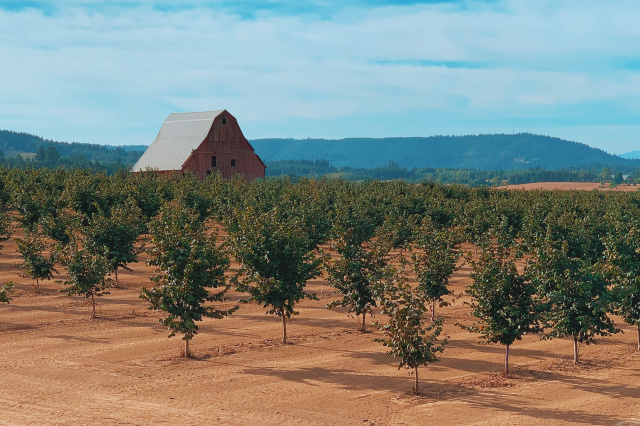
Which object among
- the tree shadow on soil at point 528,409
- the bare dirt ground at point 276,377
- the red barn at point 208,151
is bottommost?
the tree shadow on soil at point 528,409

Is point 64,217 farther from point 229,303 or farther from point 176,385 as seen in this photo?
point 176,385

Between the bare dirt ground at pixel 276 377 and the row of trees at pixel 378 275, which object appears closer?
the bare dirt ground at pixel 276 377

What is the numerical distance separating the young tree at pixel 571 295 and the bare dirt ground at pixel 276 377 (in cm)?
191

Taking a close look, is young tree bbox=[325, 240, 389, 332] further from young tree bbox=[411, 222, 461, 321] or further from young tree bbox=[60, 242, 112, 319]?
young tree bbox=[60, 242, 112, 319]

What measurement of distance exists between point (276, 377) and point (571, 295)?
12.7 metres

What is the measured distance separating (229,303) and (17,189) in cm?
2788

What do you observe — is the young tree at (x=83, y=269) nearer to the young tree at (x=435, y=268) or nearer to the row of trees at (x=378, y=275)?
the row of trees at (x=378, y=275)

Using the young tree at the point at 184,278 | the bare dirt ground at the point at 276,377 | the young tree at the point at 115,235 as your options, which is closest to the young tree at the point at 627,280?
the bare dirt ground at the point at 276,377

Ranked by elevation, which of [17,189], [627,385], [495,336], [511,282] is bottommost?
[627,385]

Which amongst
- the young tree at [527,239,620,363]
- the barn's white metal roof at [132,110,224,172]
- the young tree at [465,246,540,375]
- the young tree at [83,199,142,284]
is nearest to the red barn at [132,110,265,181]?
the barn's white metal roof at [132,110,224,172]

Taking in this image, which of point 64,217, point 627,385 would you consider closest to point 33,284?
point 64,217

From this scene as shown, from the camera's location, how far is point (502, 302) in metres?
23.2

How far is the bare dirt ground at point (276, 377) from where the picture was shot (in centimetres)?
1977

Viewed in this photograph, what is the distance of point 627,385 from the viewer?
23062mm
